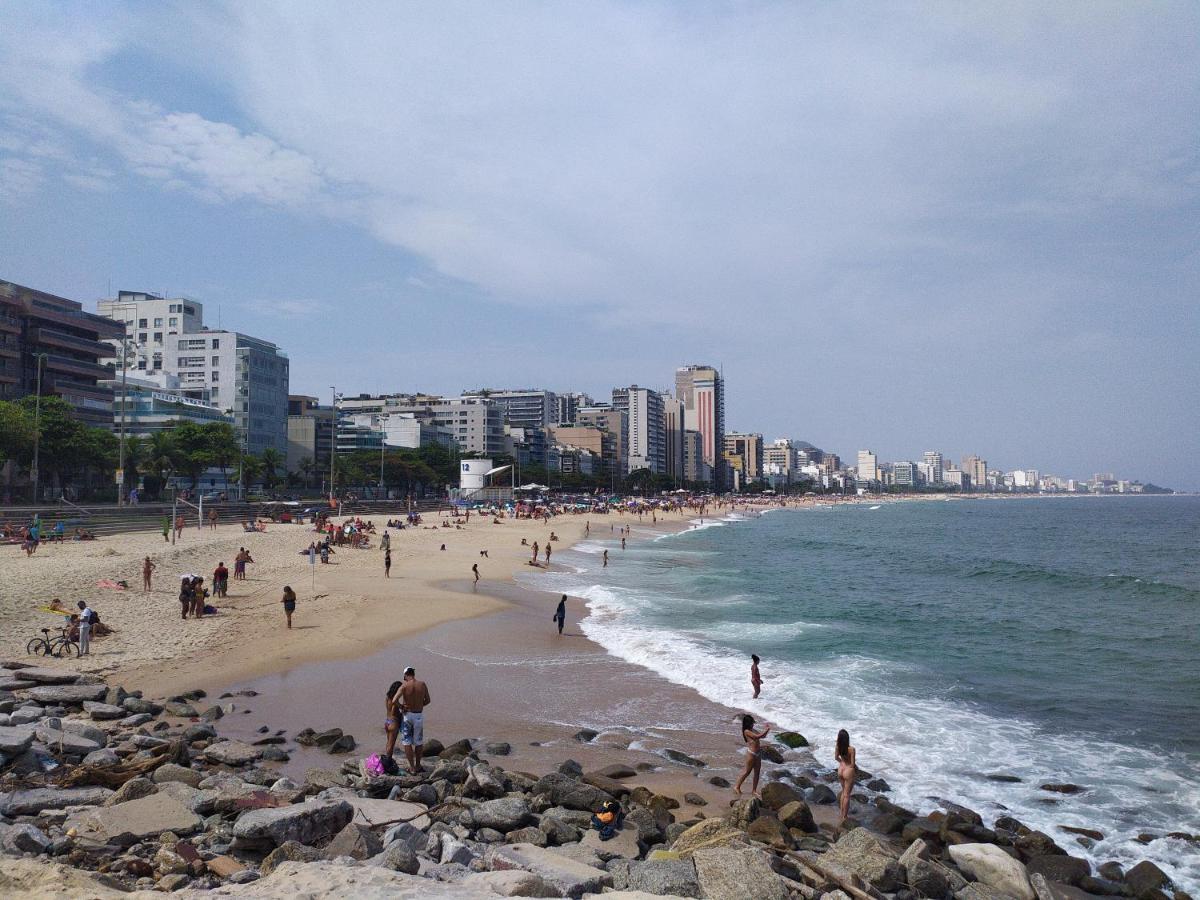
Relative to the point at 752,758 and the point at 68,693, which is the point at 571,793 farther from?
the point at 68,693

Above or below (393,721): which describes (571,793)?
below

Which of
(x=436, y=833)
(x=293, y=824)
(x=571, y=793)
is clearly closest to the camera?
(x=293, y=824)

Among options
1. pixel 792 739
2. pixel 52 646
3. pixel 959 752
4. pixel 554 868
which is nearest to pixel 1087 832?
pixel 959 752

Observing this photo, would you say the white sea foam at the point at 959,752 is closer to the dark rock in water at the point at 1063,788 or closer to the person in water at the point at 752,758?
the dark rock in water at the point at 1063,788

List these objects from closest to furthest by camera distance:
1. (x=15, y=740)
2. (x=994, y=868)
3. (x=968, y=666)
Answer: (x=994, y=868)
(x=15, y=740)
(x=968, y=666)

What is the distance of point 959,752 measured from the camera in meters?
13.3

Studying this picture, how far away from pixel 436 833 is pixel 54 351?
71644 mm

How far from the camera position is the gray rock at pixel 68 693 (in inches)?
487

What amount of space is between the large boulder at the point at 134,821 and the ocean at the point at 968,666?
980 cm

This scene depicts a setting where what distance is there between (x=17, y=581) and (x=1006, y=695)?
26522 mm

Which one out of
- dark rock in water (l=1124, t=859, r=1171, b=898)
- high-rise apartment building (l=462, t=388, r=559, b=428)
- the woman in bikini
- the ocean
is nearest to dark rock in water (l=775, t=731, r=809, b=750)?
the ocean

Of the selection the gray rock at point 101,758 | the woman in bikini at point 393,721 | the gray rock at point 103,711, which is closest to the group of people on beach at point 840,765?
the woman in bikini at point 393,721

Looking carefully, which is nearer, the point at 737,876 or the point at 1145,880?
the point at 737,876

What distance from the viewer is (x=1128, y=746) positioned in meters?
13.8
